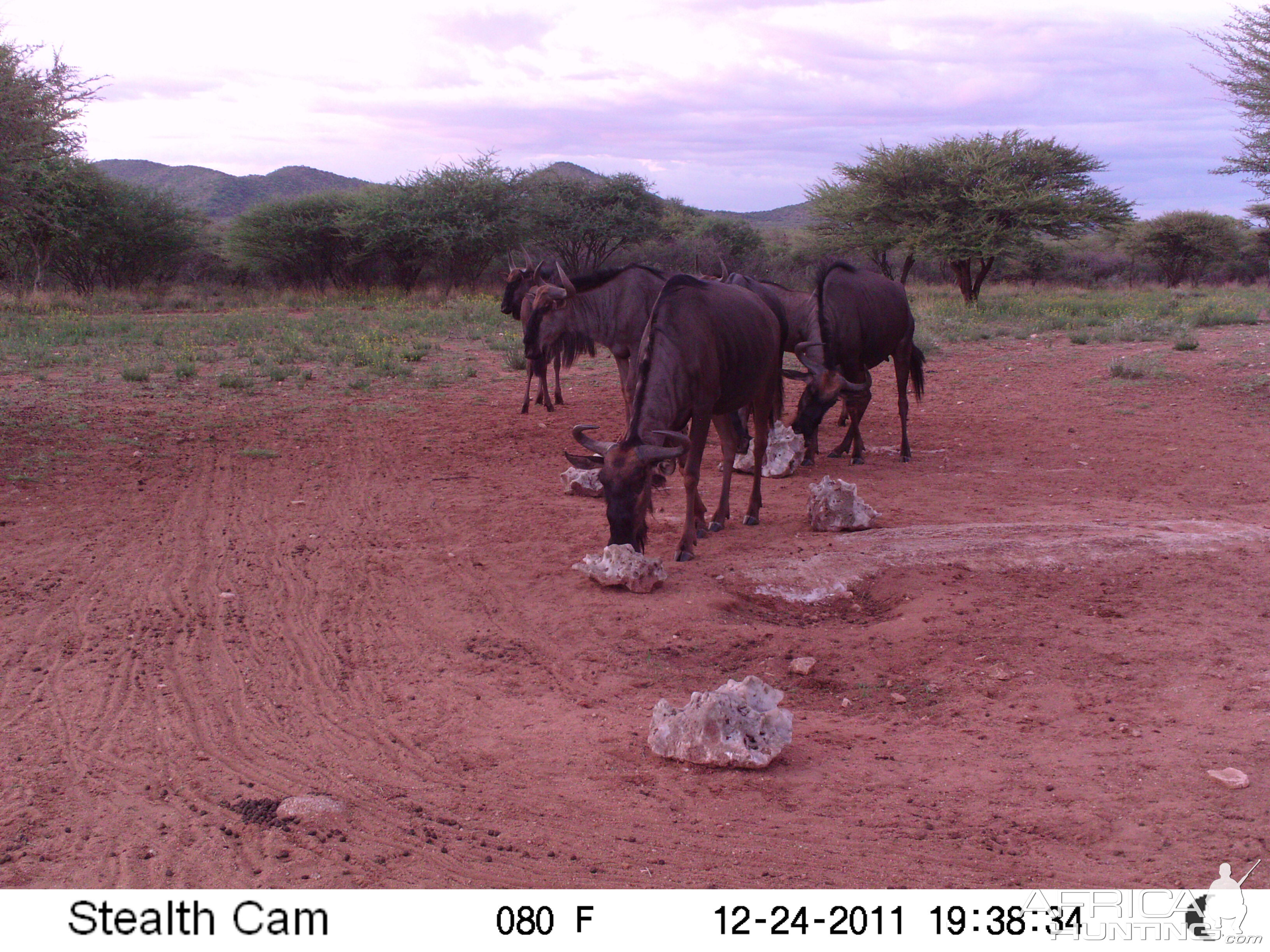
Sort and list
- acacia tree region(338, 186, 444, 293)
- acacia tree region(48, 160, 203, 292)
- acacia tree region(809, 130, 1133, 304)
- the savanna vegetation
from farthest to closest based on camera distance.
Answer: acacia tree region(338, 186, 444, 293)
acacia tree region(48, 160, 203, 292)
acacia tree region(809, 130, 1133, 304)
the savanna vegetation

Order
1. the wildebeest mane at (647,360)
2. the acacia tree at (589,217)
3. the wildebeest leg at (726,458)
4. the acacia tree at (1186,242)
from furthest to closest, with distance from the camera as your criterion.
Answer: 1. the acacia tree at (1186,242)
2. the acacia tree at (589,217)
3. the wildebeest leg at (726,458)
4. the wildebeest mane at (647,360)

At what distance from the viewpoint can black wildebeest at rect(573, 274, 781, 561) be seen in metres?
6.21

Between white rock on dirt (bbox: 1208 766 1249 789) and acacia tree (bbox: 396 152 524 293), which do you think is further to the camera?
acacia tree (bbox: 396 152 524 293)

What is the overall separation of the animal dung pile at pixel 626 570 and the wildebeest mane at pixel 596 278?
3429 millimetres

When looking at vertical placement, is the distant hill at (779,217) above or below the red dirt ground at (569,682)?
above

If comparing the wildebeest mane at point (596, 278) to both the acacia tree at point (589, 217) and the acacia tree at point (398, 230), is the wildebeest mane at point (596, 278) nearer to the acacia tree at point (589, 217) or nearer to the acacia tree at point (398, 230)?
the acacia tree at point (398, 230)

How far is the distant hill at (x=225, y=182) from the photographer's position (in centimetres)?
7988

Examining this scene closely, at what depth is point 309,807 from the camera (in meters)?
3.61

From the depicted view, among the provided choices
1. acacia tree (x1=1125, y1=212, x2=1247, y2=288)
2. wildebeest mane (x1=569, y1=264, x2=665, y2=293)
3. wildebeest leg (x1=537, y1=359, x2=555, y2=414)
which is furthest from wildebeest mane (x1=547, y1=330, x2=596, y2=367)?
acacia tree (x1=1125, y1=212, x2=1247, y2=288)

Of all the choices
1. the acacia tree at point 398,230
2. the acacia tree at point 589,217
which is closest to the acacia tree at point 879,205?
the acacia tree at point 589,217

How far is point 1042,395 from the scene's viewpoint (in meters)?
13.6

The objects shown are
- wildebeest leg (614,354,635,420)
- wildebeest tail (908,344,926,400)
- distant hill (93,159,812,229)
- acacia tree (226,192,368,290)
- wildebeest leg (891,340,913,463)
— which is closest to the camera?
wildebeest leg (614,354,635,420)

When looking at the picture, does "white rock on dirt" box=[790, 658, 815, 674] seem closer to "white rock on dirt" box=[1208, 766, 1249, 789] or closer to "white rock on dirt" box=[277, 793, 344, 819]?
"white rock on dirt" box=[1208, 766, 1249, 789]

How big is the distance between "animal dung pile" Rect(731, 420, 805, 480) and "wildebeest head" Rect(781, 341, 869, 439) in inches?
9.7
